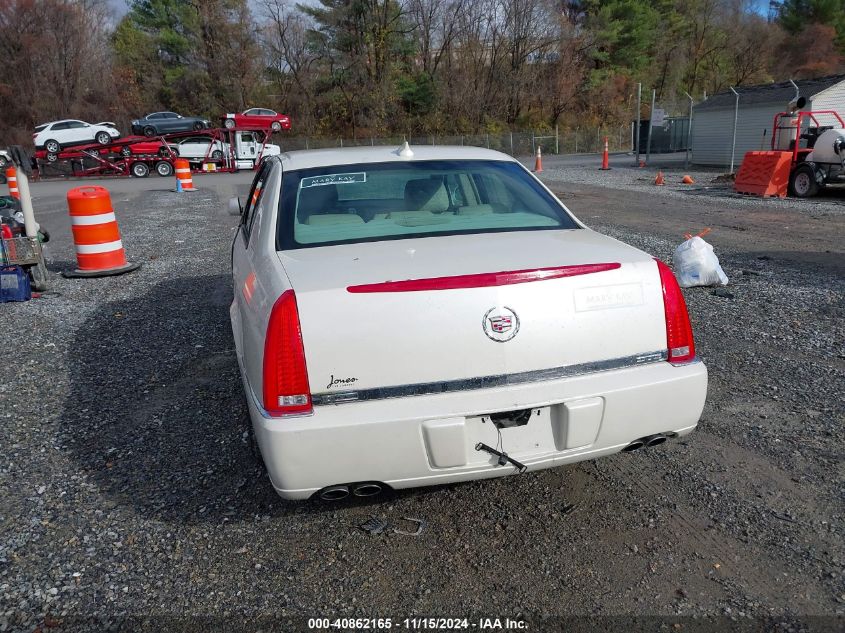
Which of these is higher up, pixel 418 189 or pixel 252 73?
pixel 252 73

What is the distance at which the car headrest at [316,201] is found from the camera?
346 cm

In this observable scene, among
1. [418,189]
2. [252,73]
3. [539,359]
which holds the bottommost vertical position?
[539,359]

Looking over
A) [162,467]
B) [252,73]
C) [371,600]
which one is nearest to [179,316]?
[162,467]

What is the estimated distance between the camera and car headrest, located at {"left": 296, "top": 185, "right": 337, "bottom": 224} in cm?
346

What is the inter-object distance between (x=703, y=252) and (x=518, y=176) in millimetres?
3943

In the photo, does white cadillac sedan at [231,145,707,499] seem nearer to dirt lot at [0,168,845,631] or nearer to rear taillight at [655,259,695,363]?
rear taillight at [655,259,695,363]

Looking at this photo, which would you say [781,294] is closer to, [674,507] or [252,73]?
[674,507]

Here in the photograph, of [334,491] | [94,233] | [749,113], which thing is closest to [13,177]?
[94,233]

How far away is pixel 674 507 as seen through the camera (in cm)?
303

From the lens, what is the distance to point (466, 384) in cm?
254

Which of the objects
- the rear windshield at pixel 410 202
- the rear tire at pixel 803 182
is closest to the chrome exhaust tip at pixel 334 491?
the rear windshield at pixel 410 202

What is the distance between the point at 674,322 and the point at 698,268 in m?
4.56

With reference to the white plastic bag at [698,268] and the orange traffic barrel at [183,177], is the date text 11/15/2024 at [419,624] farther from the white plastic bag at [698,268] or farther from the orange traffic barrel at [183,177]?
the orange traffic barrel at [183,177]

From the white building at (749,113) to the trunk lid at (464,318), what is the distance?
23229 millimetres
